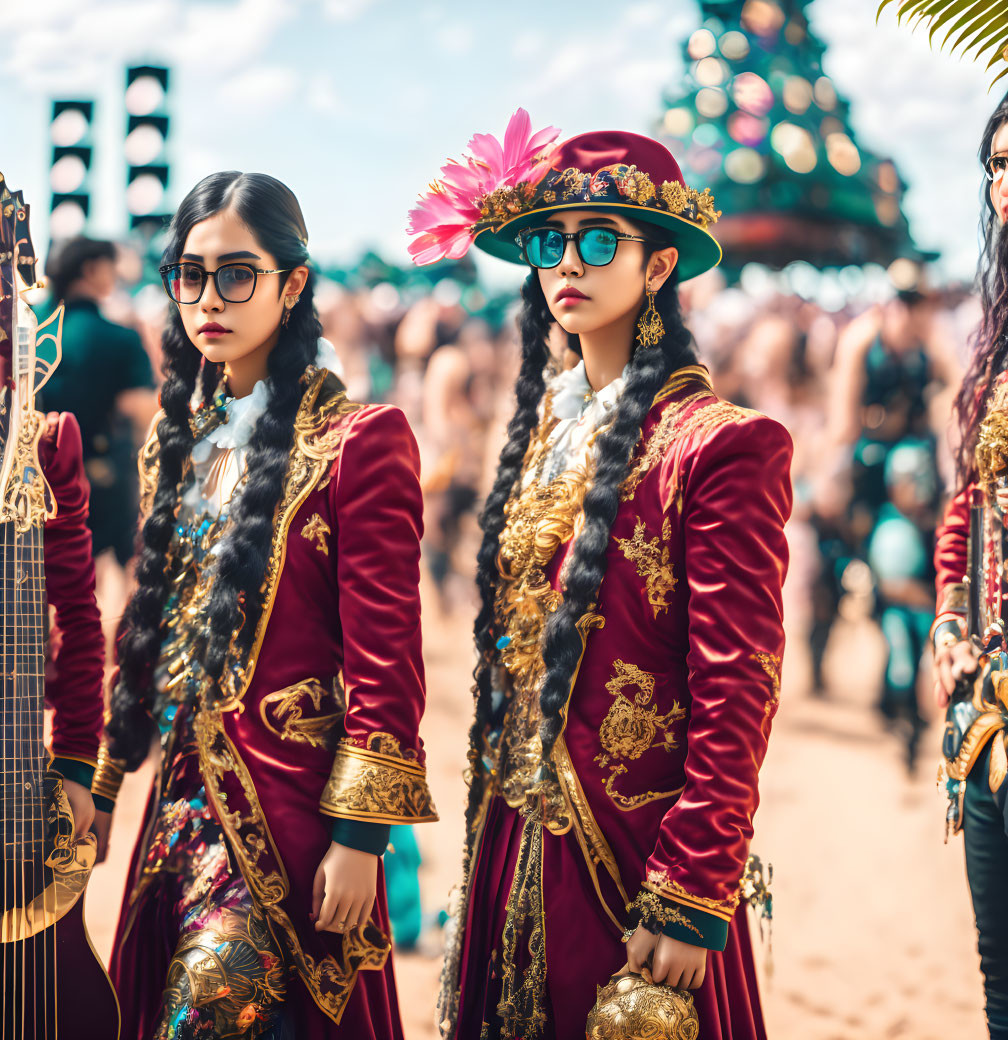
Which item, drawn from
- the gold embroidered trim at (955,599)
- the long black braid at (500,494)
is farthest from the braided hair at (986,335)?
the long black braid at (500,494)

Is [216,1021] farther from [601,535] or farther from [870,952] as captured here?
[870,952]

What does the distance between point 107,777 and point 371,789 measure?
59 cm

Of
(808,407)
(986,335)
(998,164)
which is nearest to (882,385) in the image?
(808,407)

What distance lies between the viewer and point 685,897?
5.59 ft

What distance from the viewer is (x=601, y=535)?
1.90 metres

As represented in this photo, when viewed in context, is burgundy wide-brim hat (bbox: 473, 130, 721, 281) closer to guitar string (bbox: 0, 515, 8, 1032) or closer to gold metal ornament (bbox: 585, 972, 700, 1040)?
guitar string (bbox: 0, 515, 8, 1032)

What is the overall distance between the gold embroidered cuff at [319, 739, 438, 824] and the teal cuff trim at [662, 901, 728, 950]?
1.36ft

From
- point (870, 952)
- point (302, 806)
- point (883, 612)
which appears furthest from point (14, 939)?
point (883, 612)

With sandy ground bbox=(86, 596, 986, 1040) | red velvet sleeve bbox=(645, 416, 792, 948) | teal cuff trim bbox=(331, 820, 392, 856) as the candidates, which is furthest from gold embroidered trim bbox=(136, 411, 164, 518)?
sandy ground bbox=(86, 596, 986, 1040)

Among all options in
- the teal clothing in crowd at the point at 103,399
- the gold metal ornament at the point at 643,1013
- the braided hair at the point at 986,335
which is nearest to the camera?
the gold metal ornament at the point at 643,1013

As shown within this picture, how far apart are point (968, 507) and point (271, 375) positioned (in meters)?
1.34

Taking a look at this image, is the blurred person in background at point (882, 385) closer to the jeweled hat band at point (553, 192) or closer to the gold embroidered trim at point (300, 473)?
the jeweled hat band at point (553, 192)

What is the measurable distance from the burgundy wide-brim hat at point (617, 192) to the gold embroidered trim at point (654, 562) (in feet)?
1.73

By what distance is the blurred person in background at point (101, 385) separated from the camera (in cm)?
400
